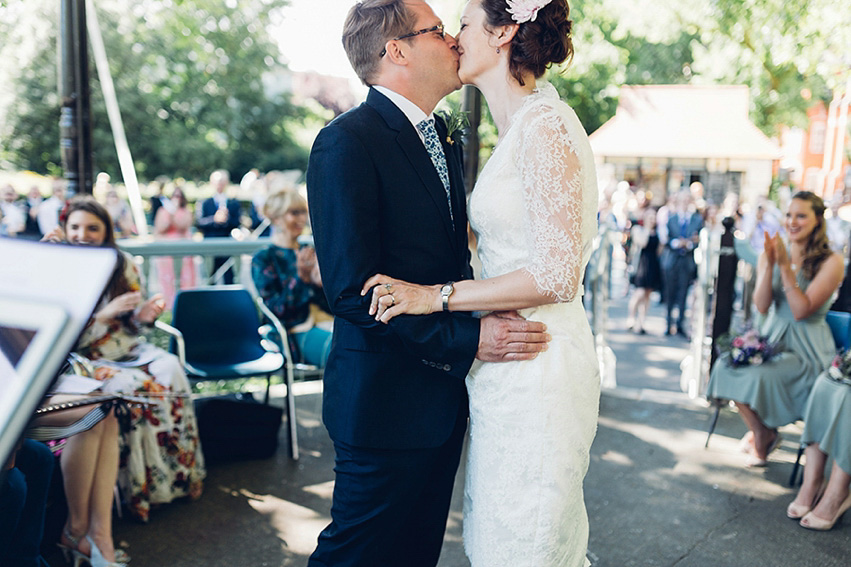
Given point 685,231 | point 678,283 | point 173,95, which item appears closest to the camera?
point 678,283

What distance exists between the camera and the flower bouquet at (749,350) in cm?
438

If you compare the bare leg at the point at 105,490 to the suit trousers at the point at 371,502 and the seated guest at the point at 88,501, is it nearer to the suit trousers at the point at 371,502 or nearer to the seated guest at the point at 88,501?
the seated guest at the point at 88,501

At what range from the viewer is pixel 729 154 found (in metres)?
22.4

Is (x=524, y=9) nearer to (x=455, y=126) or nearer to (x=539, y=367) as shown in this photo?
(x=455, y=126)

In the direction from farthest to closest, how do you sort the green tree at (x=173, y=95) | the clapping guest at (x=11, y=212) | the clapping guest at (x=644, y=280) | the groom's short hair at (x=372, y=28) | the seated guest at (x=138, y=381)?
the green tree at (x=173, y=95)
the clapping guest at (x=11, y=212)
the clapping guest at (x=644, y=280)
the seated guest at (x=138, y=381)
the groom's short hair at (x=372, y=28)

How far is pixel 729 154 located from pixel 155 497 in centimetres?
2268

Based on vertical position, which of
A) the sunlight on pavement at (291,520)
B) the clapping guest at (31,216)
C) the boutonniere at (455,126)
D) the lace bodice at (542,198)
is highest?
the boutonniere at (455,126)

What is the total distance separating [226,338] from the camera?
16.0 feet

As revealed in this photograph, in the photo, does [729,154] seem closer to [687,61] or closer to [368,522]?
[687,61]

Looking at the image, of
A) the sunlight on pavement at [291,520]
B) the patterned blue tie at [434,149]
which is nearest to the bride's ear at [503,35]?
the patterned blue tie at [434,149]

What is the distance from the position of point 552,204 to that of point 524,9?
552mm

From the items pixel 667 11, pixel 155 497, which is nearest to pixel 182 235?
pixel 155 497

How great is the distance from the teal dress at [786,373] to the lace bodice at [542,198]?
9.61 ft

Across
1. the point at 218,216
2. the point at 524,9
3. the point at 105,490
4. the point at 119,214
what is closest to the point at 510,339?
the point at 524,9
